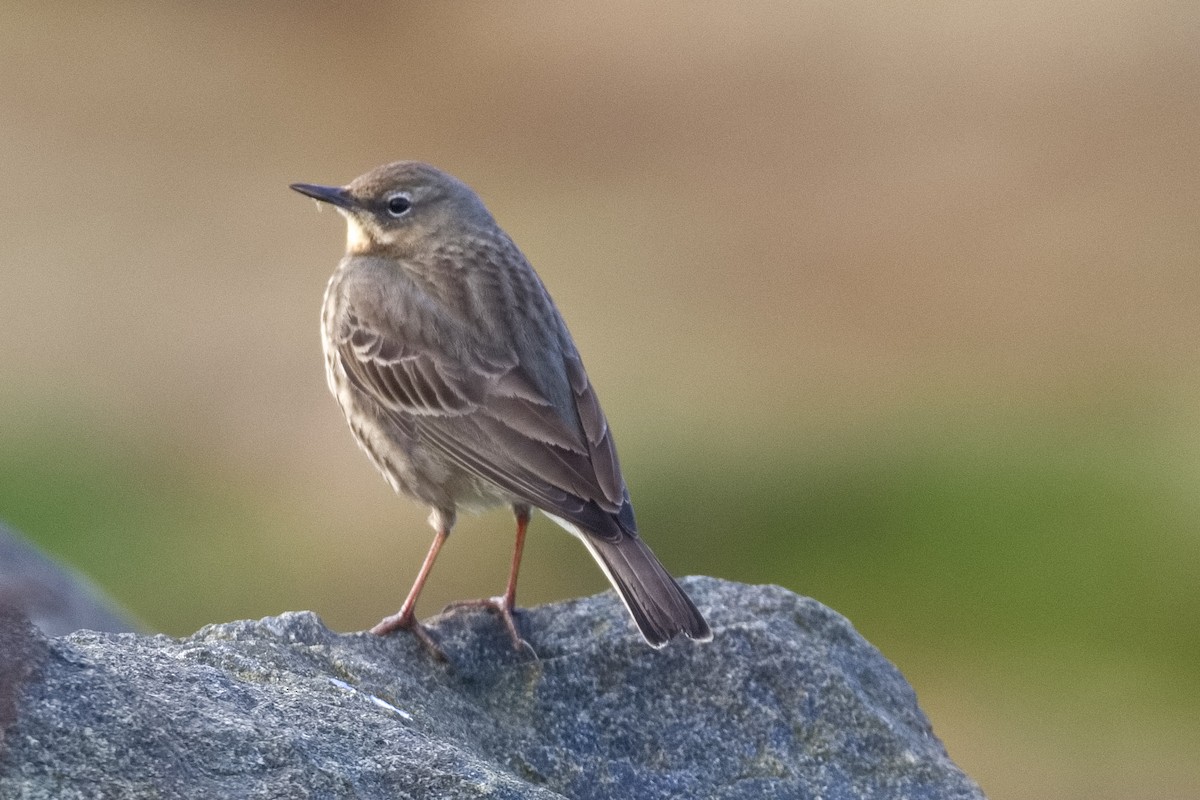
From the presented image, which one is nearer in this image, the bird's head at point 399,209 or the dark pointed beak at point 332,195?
the dark pointed beak at point 332,195

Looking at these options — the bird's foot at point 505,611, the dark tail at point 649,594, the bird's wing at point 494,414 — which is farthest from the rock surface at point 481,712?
the bird's wing at point 494,414

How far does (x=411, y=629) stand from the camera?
6430 millimetres

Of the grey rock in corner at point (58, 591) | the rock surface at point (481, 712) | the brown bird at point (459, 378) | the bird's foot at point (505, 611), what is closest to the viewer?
the rock surface at point (481, 712)

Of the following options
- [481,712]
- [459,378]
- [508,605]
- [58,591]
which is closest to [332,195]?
[459,378]

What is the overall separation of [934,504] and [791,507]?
1.17 m

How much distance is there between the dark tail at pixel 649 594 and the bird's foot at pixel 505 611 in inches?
16.3

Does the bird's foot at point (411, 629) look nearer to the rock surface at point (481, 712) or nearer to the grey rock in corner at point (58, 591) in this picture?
the rock surface at point (481, 712)

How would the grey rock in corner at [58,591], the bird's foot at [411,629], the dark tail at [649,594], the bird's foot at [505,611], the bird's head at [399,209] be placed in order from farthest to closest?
the bird's head at [399,209] < the grey rock in corner at [58,591] < the bird's foot at [505,611] < the bird's foot at [411,629] < the dark tail at [649,594]

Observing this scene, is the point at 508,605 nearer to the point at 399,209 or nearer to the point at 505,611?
the point at 505,611

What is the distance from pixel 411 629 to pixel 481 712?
0.61m

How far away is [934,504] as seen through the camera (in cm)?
1371

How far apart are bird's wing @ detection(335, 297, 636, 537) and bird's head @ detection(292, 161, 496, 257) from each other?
0.49 metres

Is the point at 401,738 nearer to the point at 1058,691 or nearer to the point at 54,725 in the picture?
the point at 54,725

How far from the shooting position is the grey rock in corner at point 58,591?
733cm
